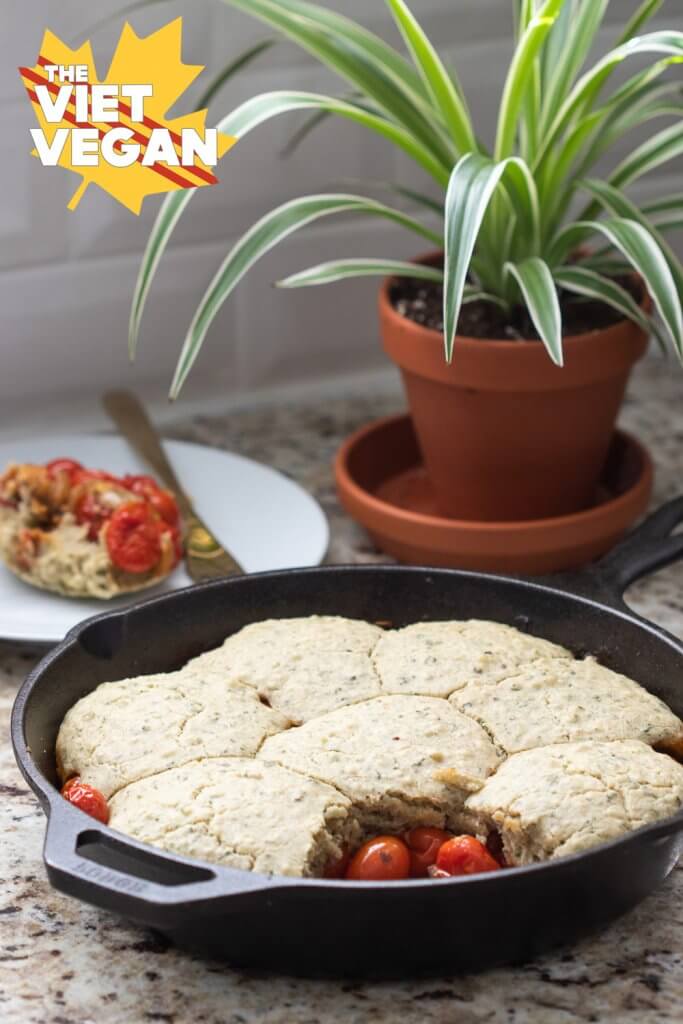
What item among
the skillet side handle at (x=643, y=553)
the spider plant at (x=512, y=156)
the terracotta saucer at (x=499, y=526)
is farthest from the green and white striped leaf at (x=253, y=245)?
the skillet side handle at (x=643, y=553)

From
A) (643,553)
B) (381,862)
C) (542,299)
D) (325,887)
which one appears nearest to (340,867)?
(381,862)

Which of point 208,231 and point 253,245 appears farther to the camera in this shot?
point 208,231

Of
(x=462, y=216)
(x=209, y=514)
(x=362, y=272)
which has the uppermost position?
(x=462, y=216)

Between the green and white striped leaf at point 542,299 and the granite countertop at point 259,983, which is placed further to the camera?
the green and white striped leaf at point 542,299

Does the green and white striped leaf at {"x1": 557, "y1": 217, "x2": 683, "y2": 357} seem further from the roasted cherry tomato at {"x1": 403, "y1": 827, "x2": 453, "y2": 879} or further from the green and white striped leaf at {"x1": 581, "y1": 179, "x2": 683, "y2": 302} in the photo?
the roasted cherry tomato at {"x1": 403, "y1": 827, "x2": 453, "y2": 879}

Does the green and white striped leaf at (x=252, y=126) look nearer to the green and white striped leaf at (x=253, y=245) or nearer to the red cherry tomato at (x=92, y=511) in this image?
the green and white striped leaf at (x=253, y=245)

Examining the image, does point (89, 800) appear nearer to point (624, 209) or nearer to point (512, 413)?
point (512, 413)

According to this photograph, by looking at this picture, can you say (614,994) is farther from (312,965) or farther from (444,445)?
(444,445)
